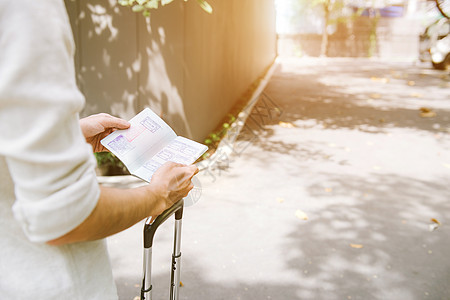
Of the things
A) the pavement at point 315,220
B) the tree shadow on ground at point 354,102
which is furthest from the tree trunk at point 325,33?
the pavement at point 315,220

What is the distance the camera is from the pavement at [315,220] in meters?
3.71

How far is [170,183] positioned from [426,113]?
32.3ft

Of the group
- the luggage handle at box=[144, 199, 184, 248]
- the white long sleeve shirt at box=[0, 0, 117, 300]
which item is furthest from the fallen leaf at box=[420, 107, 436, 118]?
the white long sleeve shirt at box=[0, 0, 117, 300]

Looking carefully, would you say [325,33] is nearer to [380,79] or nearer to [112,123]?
[380,79]

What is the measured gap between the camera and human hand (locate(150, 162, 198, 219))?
1295mm

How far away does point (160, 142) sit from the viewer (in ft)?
5.34

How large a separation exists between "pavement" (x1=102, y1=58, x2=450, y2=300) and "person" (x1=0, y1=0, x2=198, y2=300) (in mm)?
641

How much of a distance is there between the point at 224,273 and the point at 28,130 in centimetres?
311

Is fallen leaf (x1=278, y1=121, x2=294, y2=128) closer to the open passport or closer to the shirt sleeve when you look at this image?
the open passport

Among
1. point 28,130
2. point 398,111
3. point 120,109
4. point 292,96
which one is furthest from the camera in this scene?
point 292,96

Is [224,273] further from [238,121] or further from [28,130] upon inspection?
[238,121]

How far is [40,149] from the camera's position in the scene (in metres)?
0.93

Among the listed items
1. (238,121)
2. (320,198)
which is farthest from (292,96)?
(320,198)

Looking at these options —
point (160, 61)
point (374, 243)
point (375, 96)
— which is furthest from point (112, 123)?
point (375, 96)
